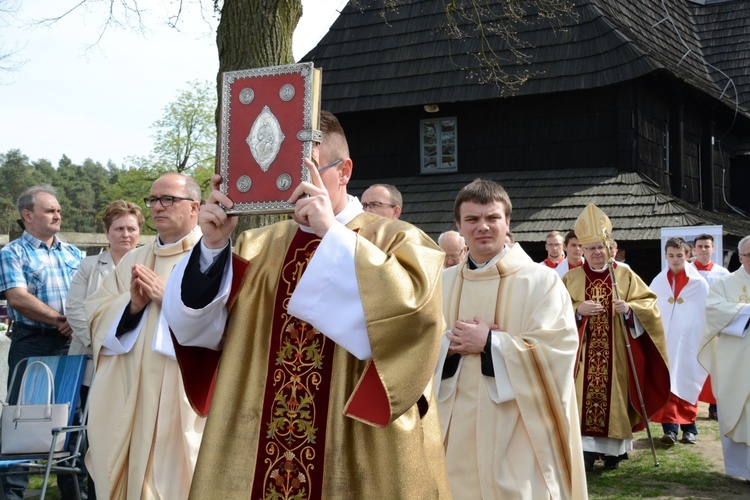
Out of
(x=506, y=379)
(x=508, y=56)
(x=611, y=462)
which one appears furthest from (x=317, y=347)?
(x=508, y=56)

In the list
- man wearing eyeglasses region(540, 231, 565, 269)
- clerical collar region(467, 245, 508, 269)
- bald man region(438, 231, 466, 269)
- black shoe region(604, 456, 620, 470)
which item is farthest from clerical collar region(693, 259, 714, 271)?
clerical collar region(467, 245, 508, 269)

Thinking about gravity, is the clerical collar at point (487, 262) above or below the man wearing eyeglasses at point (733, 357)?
above

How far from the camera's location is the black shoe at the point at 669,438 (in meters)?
9.73

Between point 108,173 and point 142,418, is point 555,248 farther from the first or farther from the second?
point 108,173

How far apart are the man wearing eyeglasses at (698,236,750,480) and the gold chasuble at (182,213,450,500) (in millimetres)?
5876

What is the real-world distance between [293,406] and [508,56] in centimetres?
1735

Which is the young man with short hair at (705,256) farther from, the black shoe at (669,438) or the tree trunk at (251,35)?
the tree trunk at (251,35)

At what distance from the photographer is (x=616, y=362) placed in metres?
8.41

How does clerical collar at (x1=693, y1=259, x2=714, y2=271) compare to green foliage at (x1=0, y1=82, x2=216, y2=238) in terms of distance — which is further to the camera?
green foliage at (x1=0, y1=82, x2=216, y2=238)

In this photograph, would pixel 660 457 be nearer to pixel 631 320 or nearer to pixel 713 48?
pixel 631 320

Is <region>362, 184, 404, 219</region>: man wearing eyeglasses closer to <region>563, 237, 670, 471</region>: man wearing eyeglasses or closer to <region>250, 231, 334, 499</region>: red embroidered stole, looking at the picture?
<region>563, 237, 670, 471</region>: man wearing eyeglasses

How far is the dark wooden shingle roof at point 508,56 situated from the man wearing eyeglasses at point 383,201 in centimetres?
1156

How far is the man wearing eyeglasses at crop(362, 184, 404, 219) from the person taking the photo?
20.0ft

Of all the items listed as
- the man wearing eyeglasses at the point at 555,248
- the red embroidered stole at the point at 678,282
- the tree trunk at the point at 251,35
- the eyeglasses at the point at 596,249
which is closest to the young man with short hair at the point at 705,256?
the red embroidered stole at the point at 678,282
